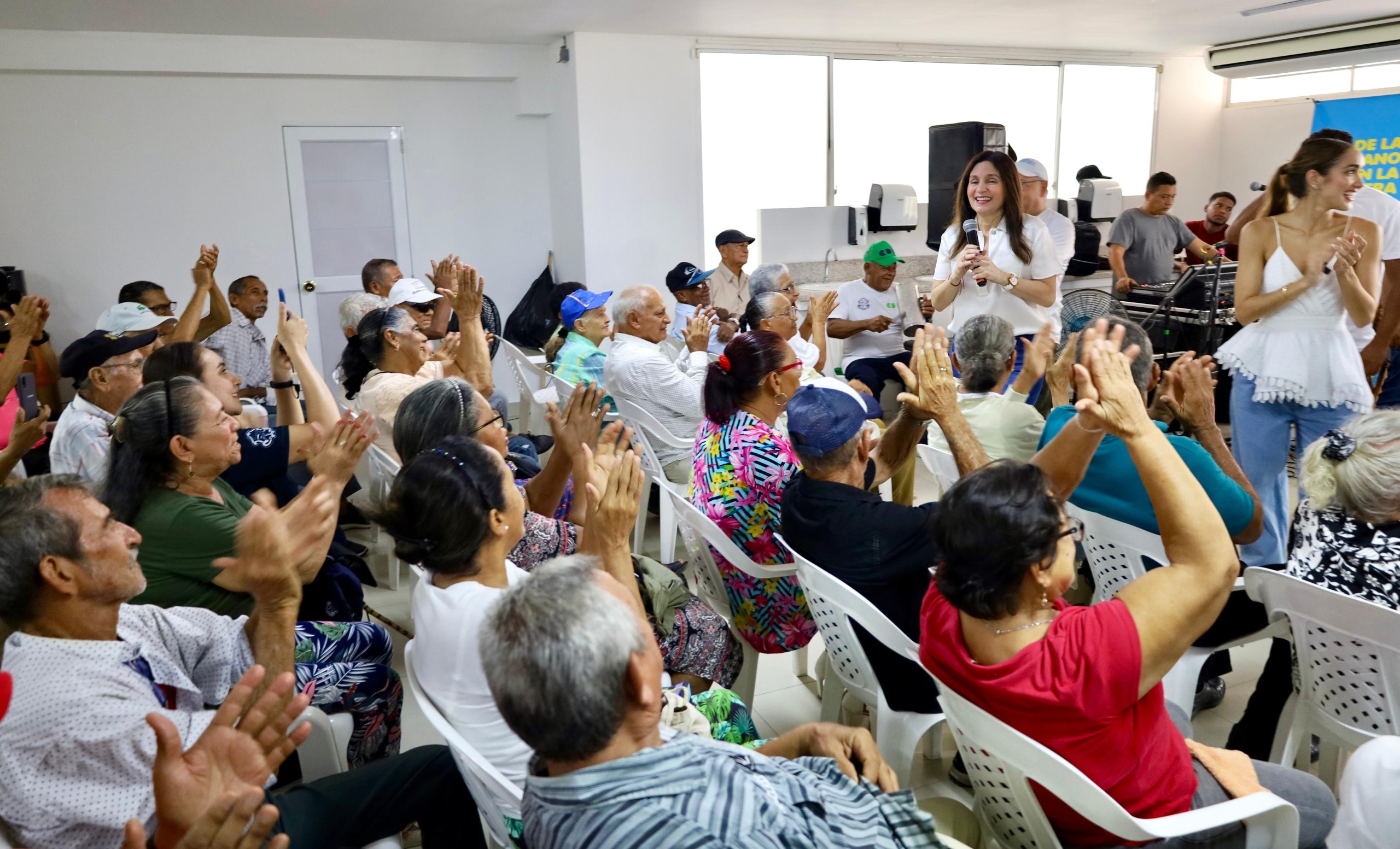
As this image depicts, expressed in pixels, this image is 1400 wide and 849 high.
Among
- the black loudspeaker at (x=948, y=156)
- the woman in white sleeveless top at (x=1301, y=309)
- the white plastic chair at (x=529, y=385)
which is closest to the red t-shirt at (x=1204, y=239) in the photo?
the black loudspeaker at (x=948, y=156)

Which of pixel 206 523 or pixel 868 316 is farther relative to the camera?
pixel 868 316

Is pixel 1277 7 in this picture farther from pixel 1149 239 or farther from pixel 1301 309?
pixel 1301 309

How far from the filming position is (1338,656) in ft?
5.74

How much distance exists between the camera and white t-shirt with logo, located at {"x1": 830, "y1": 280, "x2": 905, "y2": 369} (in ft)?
18.1

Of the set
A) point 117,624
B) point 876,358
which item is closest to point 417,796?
point 117,624

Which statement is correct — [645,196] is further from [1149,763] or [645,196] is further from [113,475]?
[1149,763]

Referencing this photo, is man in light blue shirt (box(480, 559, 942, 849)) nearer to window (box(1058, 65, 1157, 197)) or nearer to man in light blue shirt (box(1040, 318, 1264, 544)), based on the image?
man in light blue shirt (box(1040, 318, 1264, 544))

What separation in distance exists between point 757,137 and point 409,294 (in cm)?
404

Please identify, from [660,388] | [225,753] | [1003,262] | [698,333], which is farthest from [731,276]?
[225,753]

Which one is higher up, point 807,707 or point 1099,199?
point 1099,199

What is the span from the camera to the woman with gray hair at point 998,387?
2.68 m

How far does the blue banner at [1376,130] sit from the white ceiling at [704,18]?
1021mm

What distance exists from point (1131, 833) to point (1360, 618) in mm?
699

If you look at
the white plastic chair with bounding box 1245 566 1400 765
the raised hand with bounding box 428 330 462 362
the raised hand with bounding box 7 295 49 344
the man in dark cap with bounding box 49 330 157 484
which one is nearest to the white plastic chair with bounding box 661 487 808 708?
the white plastic chair with bounding box 1245 566 1400 765
